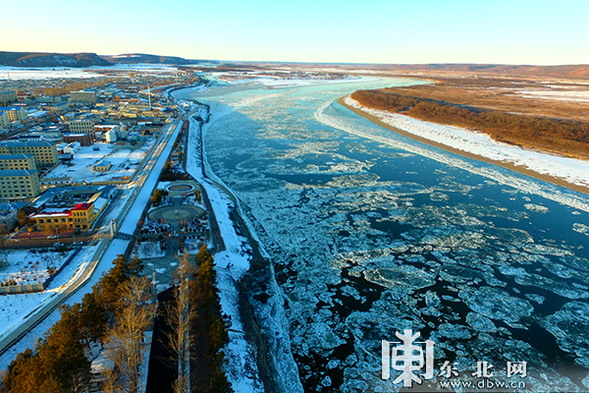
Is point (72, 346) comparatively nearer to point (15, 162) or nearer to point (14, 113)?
point (15, 162)

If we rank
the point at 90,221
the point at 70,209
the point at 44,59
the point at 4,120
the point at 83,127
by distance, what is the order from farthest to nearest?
the point at 44,59, the point at 4,120, the point at 83,127, the point at 70,209, the point at 90,221

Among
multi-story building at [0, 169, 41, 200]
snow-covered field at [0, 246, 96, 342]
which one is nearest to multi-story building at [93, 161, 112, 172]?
multi-story building at [0, 169, 41, 200]

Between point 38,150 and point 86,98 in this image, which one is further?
point 86,98

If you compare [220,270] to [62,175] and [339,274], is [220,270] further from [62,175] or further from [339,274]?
[62,175]

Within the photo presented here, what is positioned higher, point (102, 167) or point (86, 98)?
point (86, 98)

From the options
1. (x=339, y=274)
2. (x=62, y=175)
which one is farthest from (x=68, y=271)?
(x=62, y=175)

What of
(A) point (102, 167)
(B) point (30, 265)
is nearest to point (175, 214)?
(B) point (30, 265)

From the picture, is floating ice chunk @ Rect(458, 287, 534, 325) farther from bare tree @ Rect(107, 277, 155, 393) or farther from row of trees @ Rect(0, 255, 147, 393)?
row of trees @ Rect(0, 255, 147, 393)
